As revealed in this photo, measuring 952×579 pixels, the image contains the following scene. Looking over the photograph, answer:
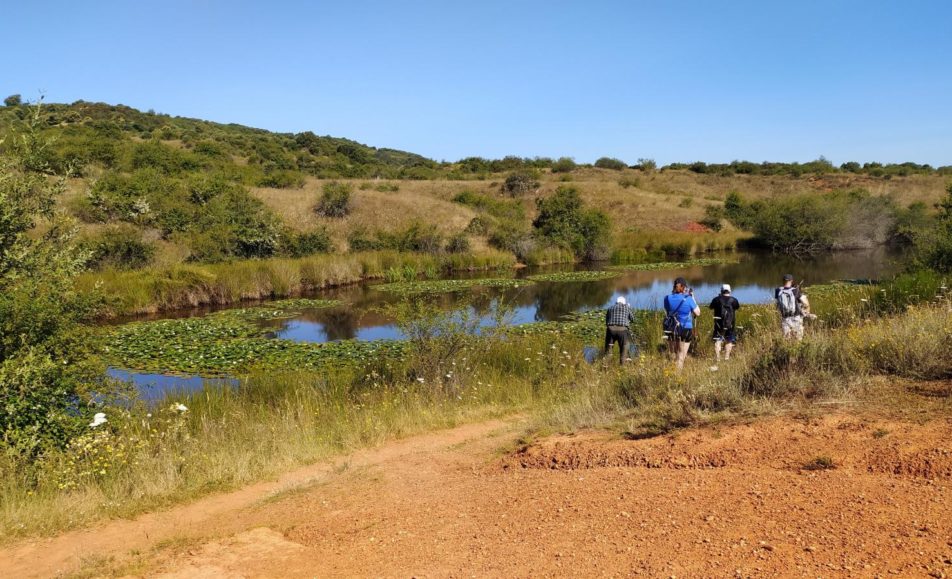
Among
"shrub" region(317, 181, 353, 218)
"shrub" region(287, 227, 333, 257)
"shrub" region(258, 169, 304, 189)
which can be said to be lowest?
"shrub" region(287, 227, 333, 257)

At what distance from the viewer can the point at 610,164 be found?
9812 centimetres

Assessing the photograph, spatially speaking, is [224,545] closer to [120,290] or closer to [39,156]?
[39,156]

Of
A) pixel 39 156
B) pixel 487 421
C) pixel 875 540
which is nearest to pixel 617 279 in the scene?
pixel 487 421

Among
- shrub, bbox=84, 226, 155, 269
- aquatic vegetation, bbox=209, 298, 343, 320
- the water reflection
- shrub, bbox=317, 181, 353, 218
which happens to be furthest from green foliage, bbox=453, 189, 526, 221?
the water reflection

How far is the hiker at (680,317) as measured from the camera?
11.9 meters

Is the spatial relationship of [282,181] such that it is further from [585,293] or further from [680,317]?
[680,317]

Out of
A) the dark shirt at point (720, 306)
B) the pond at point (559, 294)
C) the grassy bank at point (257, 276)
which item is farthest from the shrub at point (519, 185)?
the dark shirt at point (720, 306)

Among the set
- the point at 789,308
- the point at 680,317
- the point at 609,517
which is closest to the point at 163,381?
the point at 680,317

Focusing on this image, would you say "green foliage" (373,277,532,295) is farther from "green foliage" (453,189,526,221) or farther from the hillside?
"green foliage" (453,189,526,221)

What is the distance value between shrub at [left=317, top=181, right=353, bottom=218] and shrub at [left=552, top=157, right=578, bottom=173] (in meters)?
45.6

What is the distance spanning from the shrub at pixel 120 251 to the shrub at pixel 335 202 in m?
18.9

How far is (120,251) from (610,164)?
3155 inches

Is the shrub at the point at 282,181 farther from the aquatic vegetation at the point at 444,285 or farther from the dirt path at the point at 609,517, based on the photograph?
the dirt path at the point at 609,517

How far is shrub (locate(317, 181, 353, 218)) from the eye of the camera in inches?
Result: 1880
